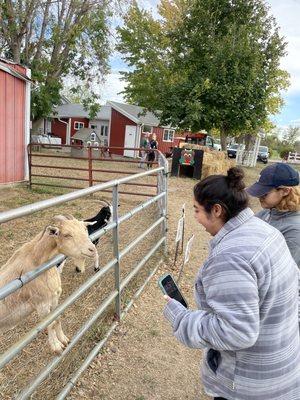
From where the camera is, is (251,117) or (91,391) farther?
(251,117)

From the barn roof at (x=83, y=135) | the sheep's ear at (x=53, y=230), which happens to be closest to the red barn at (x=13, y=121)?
the sheep's ear at (x=53, y=230)

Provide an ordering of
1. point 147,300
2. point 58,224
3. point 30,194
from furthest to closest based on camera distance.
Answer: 1. point 30,194
2. point 147,300
3. point 58,224

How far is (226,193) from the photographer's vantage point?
1.51 meters

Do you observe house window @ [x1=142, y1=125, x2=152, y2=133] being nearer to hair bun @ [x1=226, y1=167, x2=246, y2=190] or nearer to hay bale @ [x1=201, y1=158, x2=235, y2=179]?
hay bale @ [x1=201, y1=158, x2=235, y2=179]

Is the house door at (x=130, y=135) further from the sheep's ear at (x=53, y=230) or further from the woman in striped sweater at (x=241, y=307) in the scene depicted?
the woman in striped sweater at (x=241, y=307)

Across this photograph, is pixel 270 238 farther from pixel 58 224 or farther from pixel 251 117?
pixel 251 117

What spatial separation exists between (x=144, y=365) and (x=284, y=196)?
1942 mm

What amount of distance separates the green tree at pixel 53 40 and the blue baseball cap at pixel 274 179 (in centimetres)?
1683

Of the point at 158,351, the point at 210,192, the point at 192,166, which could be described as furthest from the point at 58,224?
the point at 192,166

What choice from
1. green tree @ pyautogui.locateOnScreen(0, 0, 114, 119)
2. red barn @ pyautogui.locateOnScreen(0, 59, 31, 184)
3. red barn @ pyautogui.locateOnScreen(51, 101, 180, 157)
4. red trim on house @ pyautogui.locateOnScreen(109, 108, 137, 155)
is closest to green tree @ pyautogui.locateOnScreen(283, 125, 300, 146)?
red barn @ pyautogui.locateOnScreen(51, 101, 180, 157)

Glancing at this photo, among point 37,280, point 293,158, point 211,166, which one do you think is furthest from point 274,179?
point 293,158

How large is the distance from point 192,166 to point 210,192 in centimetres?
1346

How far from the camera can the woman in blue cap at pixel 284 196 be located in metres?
2.21

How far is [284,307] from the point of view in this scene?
4.87ft
